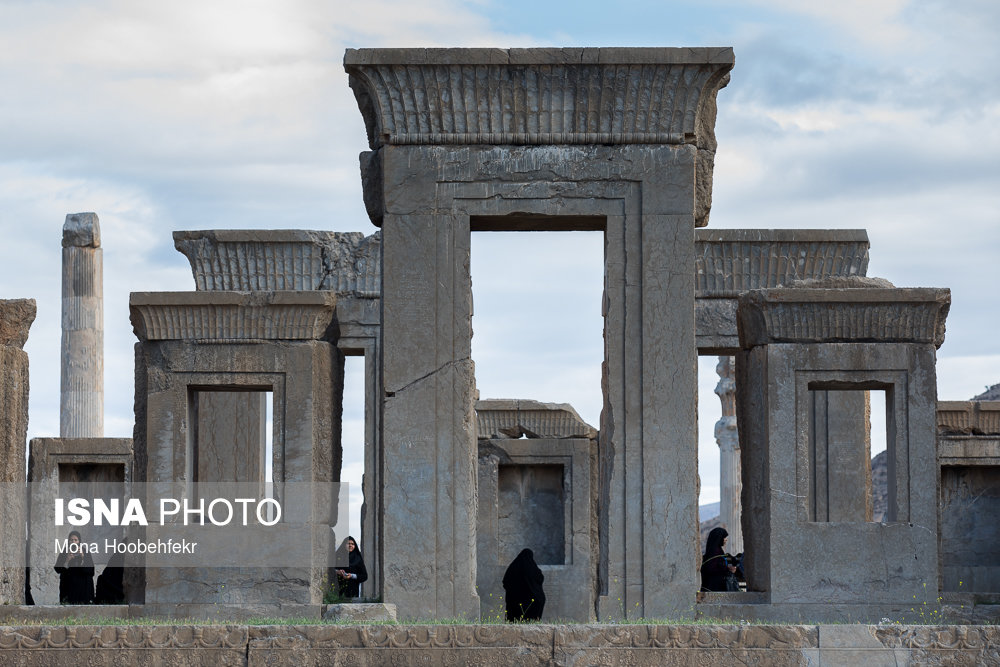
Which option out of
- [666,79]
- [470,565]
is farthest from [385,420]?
[666,79]

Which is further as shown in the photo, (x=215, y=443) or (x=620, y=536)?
(x=215, y=443)

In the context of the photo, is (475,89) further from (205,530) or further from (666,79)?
(205,530)

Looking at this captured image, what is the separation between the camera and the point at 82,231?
2562cm

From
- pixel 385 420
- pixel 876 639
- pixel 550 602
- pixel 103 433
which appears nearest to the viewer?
pixel 876 639

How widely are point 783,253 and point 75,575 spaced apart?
762 cm

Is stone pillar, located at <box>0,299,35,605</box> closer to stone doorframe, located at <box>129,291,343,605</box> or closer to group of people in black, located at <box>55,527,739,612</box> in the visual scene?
stone doorframe, located at <box>129,291,343,605</box>

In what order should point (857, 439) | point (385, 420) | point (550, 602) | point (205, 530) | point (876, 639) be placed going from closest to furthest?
point (876, 639) < point (385, 420) < point (205, 530) < point (857, 439) < point (550, 602)

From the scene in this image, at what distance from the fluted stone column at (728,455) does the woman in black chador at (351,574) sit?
1390 centimetres

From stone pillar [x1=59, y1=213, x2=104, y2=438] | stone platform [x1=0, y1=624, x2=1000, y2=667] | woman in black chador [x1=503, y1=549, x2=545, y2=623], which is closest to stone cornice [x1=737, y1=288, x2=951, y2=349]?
woman in black chador [x1=503, y1=549, x2=545, y2=623]

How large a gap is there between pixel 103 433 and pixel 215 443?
399 inches

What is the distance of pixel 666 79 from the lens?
10.7 m

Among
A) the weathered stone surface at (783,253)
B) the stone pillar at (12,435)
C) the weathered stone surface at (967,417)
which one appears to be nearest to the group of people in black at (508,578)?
the stone pillar at (12,435)

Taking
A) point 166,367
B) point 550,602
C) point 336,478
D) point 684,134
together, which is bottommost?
point 550,602

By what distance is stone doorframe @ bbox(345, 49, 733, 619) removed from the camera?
1066 cm
